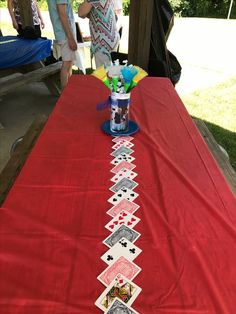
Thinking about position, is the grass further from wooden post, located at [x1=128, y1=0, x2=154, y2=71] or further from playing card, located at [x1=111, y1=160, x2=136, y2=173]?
playing card, located at [x1=111, y1=160, x2=136, y2=173]

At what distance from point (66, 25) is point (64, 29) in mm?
58

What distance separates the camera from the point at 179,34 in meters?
7.82

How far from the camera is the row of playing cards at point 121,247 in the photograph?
0.82 m

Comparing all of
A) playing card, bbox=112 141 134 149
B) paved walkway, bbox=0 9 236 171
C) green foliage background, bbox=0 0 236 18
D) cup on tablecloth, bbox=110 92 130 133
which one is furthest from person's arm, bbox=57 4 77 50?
green foliage background, bbox=0 0 236 18

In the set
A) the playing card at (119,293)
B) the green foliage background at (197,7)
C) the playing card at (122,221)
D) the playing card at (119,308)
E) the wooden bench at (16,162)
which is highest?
the playing card at (119,308)

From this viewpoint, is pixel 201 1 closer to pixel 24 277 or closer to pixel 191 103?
pixel 191 103

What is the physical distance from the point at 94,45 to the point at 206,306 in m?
2.84

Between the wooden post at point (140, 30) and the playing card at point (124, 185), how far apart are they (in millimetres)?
2349

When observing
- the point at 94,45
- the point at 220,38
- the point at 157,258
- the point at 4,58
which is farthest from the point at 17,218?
the point at 220,38

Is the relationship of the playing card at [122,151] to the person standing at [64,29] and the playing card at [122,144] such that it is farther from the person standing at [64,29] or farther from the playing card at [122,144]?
the person standing at [64,29]

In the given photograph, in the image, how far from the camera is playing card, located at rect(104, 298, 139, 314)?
2.60 ft

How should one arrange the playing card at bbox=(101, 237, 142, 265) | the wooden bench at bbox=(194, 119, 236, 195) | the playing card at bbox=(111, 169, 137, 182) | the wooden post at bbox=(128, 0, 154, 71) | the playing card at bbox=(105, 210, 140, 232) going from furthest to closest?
the wooden post at bbox=(128, 0, 154, 71), the wooden bench at bbox=(194, 119, 236, 195), the playing card at bbox=(111, 169, 137, 182), the playing card at bbox=(105, 210, 140, 232), the playing card at bbox=(101, 237, 142, 265)

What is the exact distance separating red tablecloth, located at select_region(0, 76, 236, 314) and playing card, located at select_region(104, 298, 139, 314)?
0.07ft

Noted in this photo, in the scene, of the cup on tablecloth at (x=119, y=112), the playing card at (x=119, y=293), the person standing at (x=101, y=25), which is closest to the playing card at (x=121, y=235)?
the playing card at (x=119, y=293)
